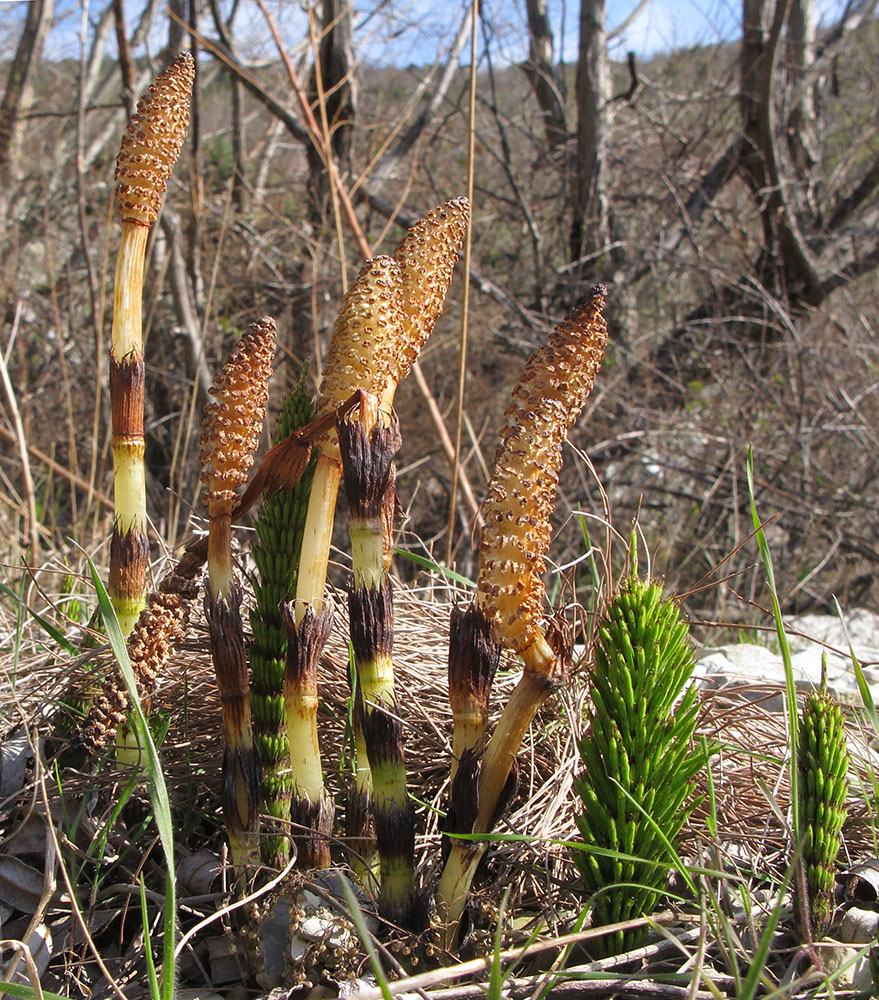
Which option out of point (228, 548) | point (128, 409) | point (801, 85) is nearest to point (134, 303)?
point (128, 409)

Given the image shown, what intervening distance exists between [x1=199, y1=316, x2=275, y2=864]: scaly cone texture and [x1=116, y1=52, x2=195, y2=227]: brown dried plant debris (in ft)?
0.96

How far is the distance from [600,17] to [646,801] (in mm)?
5722

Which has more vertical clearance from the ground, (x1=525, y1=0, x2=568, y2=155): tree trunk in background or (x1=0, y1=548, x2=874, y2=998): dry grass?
(x1=525, y1=0, x2=568, y2=155): tree trunk in background

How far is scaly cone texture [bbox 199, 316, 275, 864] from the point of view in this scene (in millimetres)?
1134

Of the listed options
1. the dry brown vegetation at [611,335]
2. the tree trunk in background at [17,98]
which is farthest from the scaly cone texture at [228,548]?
the tree trunk in background at [17,98]

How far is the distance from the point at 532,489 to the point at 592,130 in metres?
5.22

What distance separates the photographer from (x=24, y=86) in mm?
6957

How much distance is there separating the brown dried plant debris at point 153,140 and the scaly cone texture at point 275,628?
0.35 metres

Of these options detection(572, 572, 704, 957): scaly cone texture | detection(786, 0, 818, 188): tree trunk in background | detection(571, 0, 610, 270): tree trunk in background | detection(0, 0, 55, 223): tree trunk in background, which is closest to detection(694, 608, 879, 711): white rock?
detection(572, 572, 704, 957): scaly cone texture

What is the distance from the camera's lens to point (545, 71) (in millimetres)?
5973

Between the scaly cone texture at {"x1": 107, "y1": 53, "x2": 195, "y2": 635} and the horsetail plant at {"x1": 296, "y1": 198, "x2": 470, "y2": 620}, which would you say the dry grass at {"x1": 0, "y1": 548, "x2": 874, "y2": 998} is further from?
the horsetail plant at {"x1": 296, "y1": 198, "x2": 470, "y2": 620}

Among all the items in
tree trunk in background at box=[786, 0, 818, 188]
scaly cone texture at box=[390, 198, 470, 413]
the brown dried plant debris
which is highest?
tree trunk in background at box=[786, 0, 818, 188]

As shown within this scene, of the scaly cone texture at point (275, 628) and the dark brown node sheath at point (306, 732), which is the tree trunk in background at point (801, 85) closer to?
the scaly cone texture at point (275, 628)

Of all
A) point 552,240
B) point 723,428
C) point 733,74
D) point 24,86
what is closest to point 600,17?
point 733,74
